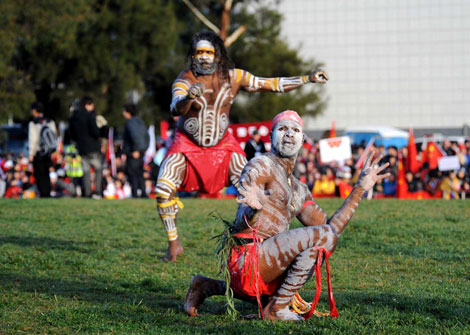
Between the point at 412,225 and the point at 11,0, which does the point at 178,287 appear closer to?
the point at 412,225

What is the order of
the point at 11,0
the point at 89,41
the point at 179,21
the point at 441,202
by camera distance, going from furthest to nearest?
the point at 179,21
the point at 89,41
the point at 11,0
the point at 441,202

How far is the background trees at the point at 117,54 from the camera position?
3011cm

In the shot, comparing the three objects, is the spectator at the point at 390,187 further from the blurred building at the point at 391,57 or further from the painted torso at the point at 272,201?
the blurred building at the point at 391,57

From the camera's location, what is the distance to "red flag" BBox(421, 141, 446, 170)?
18.9 metres

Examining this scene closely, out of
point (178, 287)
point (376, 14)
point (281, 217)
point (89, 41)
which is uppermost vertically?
point (376, 14)

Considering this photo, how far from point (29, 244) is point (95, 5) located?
94.9 ft

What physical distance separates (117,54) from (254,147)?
21775 mm

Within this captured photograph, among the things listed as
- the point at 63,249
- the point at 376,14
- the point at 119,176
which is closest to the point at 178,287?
the point at 63,249

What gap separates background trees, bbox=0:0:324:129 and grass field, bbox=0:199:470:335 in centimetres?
1789

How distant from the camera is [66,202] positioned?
14.2 metres

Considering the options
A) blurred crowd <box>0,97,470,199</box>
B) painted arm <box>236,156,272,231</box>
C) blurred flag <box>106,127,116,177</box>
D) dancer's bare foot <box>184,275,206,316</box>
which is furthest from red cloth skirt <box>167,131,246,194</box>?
blurred flag <box>106,127,116,177</box>

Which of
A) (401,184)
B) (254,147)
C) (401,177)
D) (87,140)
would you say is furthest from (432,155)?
(87,140)

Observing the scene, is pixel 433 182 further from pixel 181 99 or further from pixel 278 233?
pixel 278 233

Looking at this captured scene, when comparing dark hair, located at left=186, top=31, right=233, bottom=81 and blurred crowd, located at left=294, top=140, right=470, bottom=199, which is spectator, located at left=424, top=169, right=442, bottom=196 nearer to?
blurred crowd, located at left=294, top=140, right=470, bottom=199
